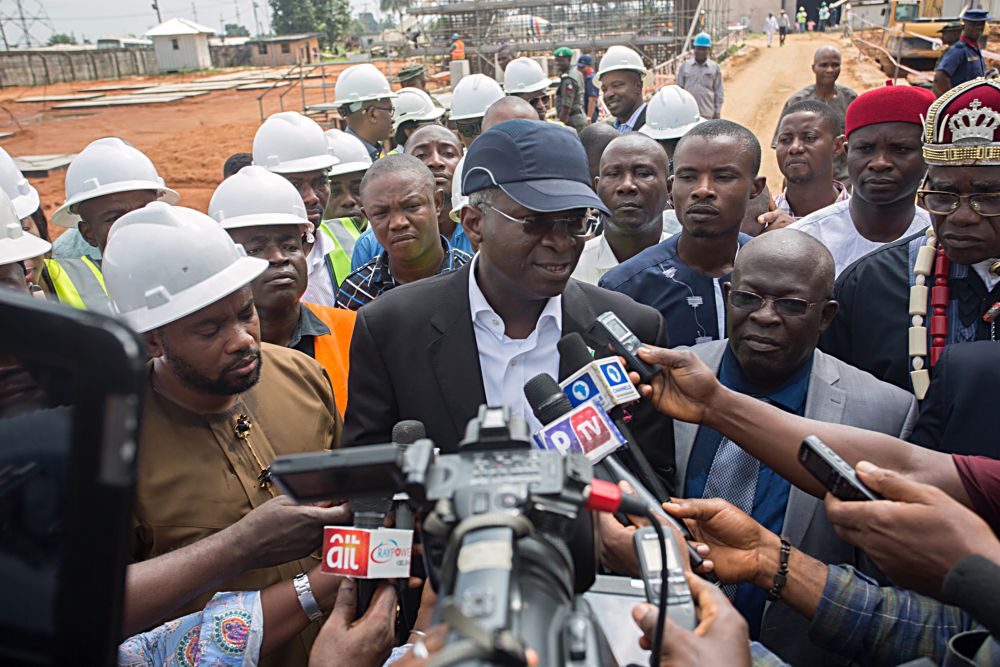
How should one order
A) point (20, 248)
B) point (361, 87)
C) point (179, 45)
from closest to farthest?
point (20, 248) → point (361, 87) → point (179, 45)

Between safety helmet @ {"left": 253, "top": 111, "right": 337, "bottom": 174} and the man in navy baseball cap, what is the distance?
3.01 metres

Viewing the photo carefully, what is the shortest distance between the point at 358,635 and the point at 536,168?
1.65 metres

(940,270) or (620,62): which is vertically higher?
(620,62)

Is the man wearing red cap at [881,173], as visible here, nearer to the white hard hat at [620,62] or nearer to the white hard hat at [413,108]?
the white hard hat at [620,62]

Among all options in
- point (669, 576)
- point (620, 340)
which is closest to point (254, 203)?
point (620, 340)

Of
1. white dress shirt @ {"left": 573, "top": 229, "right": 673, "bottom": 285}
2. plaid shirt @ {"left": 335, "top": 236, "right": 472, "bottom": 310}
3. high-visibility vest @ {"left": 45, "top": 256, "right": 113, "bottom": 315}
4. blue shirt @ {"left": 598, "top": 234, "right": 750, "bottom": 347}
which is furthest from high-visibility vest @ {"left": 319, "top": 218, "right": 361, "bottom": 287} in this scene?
blue shirt @ {"left": 598, "top": 234, "right": 750, "bottom": 347}

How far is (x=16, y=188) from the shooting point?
472cm

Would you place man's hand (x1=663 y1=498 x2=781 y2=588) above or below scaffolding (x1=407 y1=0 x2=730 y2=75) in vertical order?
below

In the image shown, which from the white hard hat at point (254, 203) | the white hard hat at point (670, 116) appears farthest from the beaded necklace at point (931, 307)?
the white hard hat at point (670, 116)

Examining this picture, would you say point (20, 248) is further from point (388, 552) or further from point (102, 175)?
point (388, 552)

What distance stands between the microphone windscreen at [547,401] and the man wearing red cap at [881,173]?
9.03 ft

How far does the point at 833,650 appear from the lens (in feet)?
7.79

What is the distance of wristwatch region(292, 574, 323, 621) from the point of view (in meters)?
2.40

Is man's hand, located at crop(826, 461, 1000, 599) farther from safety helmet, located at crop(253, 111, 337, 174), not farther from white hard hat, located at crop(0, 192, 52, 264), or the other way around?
safety helmet, located at crop(253, 111, 337, 174)
